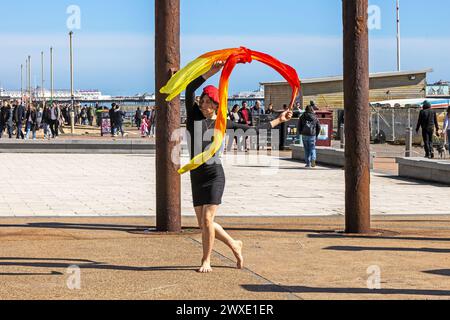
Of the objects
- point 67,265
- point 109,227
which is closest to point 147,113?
point 109,227

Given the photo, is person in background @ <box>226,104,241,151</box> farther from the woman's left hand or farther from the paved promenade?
the woman's left hand

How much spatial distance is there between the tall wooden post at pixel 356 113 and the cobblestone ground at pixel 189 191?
7.52 feet

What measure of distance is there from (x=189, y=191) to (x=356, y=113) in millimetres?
6658

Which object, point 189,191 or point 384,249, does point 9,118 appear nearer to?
point 189,191

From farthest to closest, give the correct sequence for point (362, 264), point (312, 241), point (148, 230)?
point (148, 230), point (312, 241), point (362, 264)

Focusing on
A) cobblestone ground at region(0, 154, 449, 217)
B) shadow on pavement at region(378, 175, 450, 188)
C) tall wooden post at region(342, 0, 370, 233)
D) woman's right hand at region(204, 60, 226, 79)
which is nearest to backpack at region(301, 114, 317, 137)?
cobblestone ground at region(0, 154, 449, 217)

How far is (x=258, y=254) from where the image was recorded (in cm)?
1052

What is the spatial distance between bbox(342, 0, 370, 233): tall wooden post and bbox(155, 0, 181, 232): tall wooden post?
2132 millimetres

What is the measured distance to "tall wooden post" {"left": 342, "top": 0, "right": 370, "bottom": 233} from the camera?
494 inches

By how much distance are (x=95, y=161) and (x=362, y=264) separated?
20.0 metres

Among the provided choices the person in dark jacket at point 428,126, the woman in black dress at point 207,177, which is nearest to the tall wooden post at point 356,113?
the woman in black dress at point 207,177

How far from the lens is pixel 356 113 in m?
12.7
